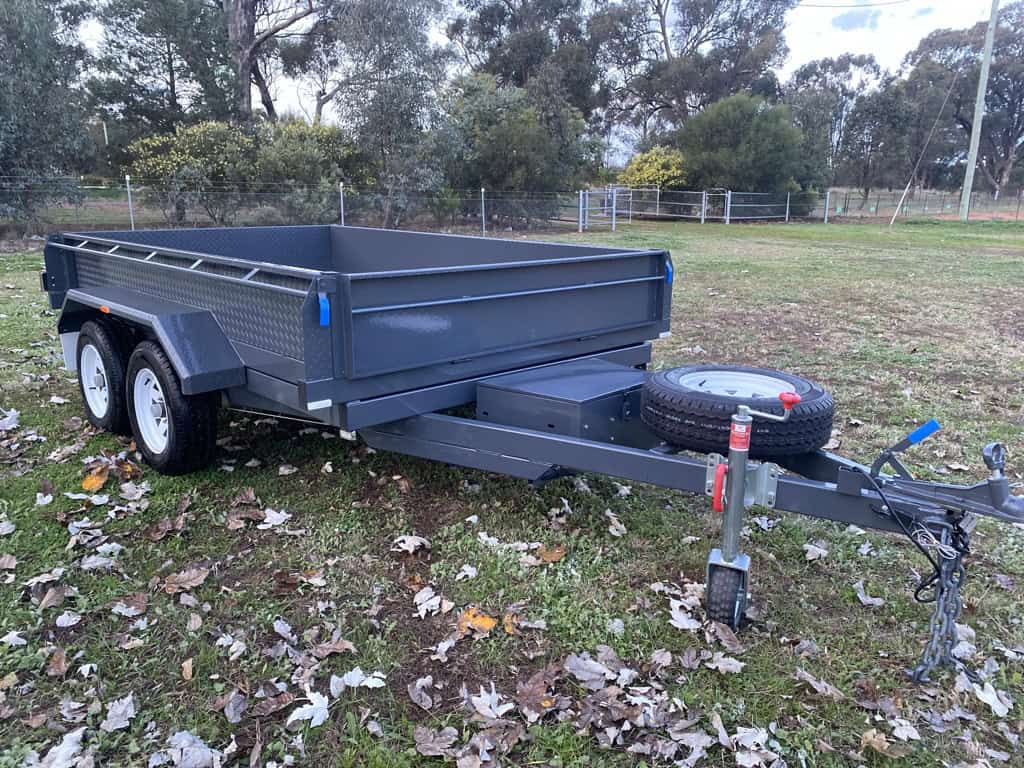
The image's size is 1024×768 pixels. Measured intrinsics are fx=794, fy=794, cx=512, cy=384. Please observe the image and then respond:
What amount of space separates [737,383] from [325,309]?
1747 mm

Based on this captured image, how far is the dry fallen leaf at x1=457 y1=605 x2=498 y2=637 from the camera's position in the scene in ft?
10.0

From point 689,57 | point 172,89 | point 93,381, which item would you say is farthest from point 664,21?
point 93,381

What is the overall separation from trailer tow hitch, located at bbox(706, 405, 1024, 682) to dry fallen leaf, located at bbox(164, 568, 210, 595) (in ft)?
6.92

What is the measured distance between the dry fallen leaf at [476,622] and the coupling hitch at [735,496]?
851 mm

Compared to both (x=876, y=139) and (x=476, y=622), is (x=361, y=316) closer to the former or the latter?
(x=476, y=622)

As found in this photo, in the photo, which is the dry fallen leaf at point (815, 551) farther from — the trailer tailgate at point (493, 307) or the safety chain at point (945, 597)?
the trailer tailgate at point (493, 307)

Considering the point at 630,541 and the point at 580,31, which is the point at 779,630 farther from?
the point at 580,31

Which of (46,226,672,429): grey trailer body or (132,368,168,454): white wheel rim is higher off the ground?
(46,226,672,429): grey trailer body

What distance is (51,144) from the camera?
58.5 ft

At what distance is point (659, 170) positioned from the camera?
113ft

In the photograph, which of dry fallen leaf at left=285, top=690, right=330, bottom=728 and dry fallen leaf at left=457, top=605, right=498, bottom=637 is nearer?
dry fallen leaf at left=285, top=690, right=330, bottom=728

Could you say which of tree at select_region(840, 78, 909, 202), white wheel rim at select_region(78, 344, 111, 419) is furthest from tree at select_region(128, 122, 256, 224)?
tree at select_region(840, 78, 909, 202)

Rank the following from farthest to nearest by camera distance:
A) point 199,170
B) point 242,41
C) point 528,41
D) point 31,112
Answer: point 528,41 < point 242,41 < point 199,170 < point 31,112

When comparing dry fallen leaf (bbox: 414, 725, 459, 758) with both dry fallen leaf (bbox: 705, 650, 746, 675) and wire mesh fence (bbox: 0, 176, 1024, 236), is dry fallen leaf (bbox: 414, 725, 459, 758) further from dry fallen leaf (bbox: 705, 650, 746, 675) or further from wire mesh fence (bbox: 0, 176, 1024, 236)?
wire mesh fence (bbox: 0, 176, 1024, 236)
